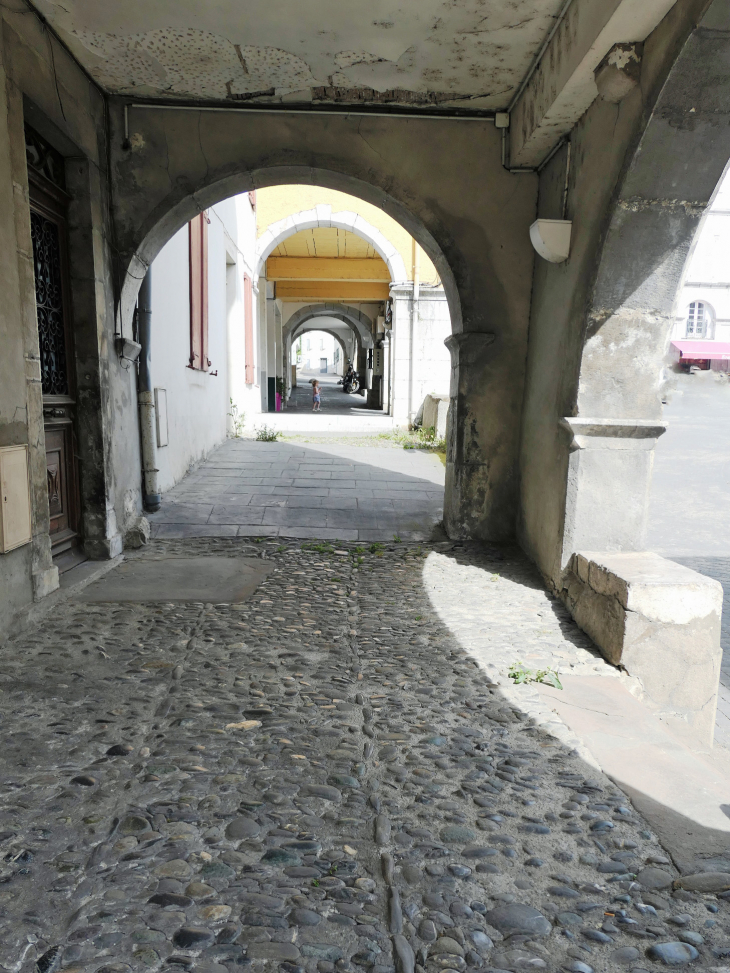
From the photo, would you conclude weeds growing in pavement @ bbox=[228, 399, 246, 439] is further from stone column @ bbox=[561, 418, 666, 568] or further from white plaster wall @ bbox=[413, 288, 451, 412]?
stone column @ bbox=[561, 418, 666, 568]

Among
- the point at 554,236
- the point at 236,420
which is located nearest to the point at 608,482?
the point at 554,236

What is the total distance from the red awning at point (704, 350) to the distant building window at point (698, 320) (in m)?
6.26

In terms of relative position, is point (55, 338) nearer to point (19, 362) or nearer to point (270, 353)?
point (19, 362)

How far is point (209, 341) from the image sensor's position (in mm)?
8516

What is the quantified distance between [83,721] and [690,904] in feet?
6.12

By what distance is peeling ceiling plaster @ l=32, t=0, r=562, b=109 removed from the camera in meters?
3.35

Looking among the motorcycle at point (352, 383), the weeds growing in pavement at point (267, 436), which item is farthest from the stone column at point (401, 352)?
the motorcycle at point (352, 383)

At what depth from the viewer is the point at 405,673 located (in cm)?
282

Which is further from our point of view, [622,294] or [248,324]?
[248,324]

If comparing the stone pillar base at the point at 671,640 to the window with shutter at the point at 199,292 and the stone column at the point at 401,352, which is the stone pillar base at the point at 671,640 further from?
the stone column at the point at 401,352

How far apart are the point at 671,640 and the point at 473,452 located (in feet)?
6.74

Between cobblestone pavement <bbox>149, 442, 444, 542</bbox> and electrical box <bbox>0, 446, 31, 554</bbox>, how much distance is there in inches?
75.0

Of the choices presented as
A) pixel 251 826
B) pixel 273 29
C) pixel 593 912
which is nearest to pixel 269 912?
pixel 251 826

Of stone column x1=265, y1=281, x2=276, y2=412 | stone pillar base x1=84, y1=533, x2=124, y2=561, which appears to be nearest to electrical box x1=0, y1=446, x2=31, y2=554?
stone pillar base x1=84, y1=533, x2=124, y2=561
